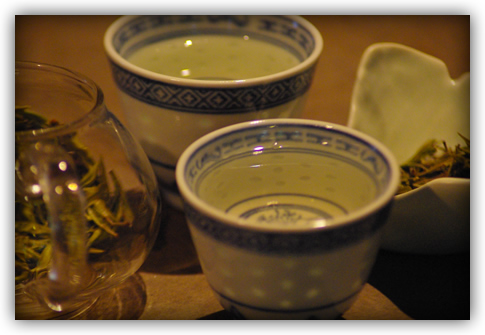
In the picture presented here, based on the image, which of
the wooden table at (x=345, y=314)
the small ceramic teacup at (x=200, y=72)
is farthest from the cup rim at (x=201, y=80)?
the wooden table at (x=345, y=314)

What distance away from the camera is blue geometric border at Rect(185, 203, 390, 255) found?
0.36m

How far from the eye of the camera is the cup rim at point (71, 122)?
420 mm

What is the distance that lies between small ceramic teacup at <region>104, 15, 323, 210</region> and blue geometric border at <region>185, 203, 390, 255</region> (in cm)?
17

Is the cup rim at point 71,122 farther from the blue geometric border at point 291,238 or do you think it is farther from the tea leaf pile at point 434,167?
the tea leaf pile at point 434,167

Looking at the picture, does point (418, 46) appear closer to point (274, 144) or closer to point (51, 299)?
point (274, 144)

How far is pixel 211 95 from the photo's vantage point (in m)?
0.51

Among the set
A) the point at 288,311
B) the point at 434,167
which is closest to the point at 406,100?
the point at 434,167

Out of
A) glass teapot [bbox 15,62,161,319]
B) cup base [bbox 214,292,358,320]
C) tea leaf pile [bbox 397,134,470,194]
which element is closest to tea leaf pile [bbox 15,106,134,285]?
glass teapot [bbox 15,62,161,319]

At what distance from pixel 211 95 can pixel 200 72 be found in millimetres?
169

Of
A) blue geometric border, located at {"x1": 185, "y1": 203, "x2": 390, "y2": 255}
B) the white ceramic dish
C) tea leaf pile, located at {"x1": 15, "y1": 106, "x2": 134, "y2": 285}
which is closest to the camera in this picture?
blue geometric border, located at {"x1": 185, "y1": 203, "x2": 390, "y2": 255}

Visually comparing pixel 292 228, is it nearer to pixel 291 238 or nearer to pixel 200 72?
pixel 291 238

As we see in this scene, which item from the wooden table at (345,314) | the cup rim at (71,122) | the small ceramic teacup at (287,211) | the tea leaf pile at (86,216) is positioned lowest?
the wooden table at (345,314)

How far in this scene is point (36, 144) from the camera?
16.9 inches

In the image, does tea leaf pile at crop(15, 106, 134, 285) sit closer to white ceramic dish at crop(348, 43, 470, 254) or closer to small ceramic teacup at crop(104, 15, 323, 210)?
small ceramic teacup at crop(104, 15, 323, 210)
